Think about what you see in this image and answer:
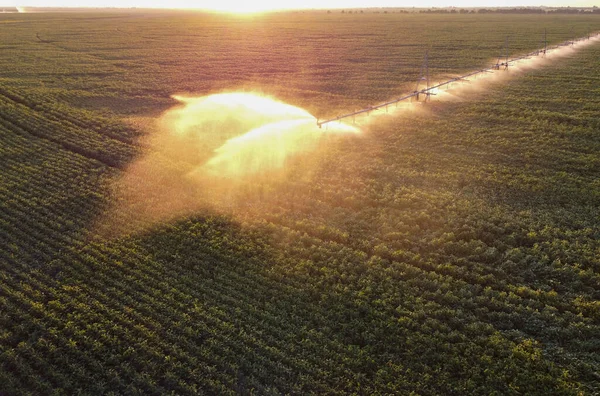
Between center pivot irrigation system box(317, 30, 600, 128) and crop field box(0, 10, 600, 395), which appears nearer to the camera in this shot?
crop field box(0, 10, 600, 395)

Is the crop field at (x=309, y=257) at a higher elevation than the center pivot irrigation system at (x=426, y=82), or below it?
below

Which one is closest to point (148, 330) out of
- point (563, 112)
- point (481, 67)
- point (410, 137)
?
point (410, 137)

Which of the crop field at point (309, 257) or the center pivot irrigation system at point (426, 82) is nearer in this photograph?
the crop field at point (309, 257)

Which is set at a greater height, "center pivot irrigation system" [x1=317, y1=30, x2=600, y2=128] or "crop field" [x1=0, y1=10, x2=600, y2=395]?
"center pivot irrigation system" [x1=317, y1=30, x2=600, y2=128]

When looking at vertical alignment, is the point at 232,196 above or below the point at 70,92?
below

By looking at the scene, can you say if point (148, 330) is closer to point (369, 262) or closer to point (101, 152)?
point (369, 262)

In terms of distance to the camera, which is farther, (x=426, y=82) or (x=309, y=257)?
(x=426, y=82)

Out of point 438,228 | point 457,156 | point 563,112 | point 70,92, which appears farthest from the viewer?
point 70,92

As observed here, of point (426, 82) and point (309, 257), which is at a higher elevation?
point (426, 82)
